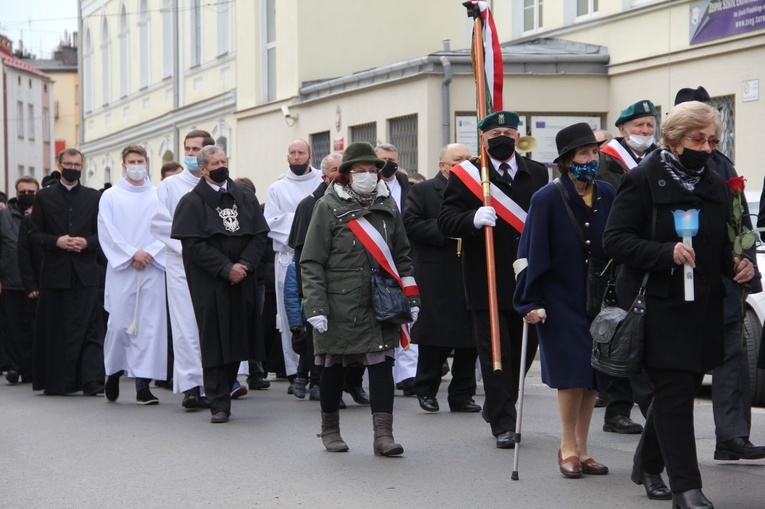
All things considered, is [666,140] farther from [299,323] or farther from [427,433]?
[299,323]

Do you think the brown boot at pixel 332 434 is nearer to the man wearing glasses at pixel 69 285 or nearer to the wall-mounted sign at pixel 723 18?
the man wearing glasses at pixel 69 285

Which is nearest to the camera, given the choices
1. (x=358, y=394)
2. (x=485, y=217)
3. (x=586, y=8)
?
(x=485, y=217)

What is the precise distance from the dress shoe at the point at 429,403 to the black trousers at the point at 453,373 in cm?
3

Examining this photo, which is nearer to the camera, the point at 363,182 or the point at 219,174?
the point at 363,182

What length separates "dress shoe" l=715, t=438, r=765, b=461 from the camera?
8.02m

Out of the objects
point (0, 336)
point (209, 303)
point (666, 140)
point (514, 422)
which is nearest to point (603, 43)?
point (0, 336)

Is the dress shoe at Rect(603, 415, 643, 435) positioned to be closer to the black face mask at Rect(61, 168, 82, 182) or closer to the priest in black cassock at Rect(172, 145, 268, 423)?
the priest in black cassock at Rect(172, 145, 268, 423)

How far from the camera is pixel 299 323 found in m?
11.9

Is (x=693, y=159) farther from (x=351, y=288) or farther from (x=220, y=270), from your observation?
(x=220, y=270)

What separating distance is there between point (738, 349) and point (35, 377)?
24.6ft

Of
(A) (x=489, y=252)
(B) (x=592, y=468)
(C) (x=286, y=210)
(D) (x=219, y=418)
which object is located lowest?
(D) (x=219, y=418)

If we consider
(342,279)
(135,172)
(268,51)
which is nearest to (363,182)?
(342,279)

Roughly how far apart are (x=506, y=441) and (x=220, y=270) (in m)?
2.99

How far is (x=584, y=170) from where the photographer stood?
7.82 meters
